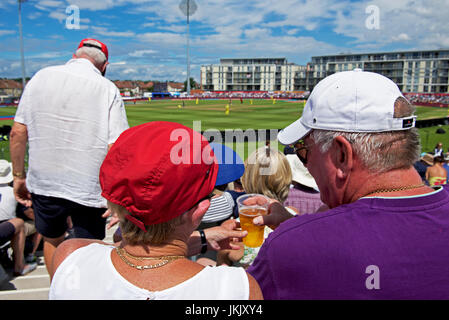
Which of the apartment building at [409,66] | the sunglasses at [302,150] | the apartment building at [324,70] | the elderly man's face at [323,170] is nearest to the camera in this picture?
the elderly man's face at [323,170]

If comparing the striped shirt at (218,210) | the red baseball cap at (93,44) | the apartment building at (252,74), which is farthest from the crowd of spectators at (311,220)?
the apartment building at (252,74)

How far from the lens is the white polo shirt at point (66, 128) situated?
2943 mm

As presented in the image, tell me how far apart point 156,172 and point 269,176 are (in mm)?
1914

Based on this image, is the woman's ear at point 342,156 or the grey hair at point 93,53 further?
the grey hair at point 93,53

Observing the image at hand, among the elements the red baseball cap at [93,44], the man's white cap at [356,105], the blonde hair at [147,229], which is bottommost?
the blonde hair at [147,229]

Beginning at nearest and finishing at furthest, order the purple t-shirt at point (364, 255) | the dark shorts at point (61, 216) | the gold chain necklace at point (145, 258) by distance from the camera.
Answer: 1. the purple t-shirt at point (364, 255)
2. the gold chain necklace at point (145, 258)
3. the dark shorts at point (61, 216)

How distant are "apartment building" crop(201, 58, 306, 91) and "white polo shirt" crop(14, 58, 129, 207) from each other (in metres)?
149

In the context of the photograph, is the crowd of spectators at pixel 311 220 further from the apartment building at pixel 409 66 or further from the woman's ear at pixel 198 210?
the apartment building at pixel 409 66

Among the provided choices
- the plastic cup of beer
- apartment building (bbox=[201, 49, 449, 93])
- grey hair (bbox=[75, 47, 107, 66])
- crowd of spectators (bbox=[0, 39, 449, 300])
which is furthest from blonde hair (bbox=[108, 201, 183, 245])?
apartment building (bbox=[201, 49, 449, 93])

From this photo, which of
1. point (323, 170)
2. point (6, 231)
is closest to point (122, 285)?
point (323, 170)

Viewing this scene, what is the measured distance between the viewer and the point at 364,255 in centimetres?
113

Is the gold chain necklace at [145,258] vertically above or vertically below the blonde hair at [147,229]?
below

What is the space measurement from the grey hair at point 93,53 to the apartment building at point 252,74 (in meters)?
149
